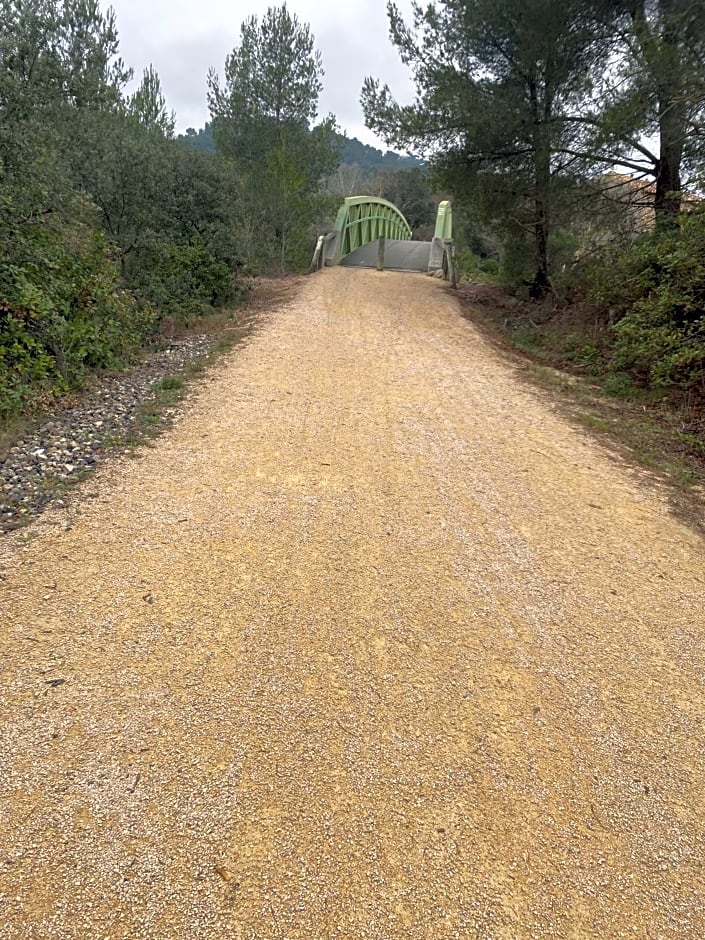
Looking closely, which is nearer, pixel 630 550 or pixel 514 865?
pixel 514 865

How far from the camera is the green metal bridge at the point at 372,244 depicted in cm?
1770

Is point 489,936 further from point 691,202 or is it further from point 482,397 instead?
point 691,202

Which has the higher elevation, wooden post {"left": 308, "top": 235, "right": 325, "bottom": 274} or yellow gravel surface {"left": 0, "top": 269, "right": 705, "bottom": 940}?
wooden post {"left": 308, "top": 235, "right": 325, "bottom": 274}

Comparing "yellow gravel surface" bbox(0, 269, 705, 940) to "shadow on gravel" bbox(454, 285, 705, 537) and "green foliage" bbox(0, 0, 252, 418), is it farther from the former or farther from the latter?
"green foliage" bbox(0, 0, 252, 418)

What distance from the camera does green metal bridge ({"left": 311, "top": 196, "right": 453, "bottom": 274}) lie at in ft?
58.1

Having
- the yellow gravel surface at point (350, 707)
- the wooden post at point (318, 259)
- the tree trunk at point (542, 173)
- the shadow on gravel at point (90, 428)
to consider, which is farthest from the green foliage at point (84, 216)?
the tree trunk at point (542, 173)

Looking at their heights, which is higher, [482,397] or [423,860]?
[482,397]

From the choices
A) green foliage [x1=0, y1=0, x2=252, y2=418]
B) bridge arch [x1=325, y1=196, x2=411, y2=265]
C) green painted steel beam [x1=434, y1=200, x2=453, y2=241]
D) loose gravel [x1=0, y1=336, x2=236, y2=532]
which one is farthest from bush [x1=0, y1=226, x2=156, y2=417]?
green painted steel beam [x1=434, y1=200, x2=453, y2=241]

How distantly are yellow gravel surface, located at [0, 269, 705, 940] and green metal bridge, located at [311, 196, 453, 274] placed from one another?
14676mm

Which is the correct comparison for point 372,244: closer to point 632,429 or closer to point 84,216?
point 84,216

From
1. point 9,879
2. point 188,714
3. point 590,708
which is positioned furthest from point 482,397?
point 9,879

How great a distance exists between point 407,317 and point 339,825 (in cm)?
955

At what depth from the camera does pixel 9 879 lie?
155 centimetres

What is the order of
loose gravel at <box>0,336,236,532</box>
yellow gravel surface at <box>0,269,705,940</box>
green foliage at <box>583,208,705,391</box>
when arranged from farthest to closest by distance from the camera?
green foliage at <box>583,208,705,391</box> → loose gravel at <box>0,336,236,532</box> → yellow gravel surface at <box>0,269,705,940</box>
